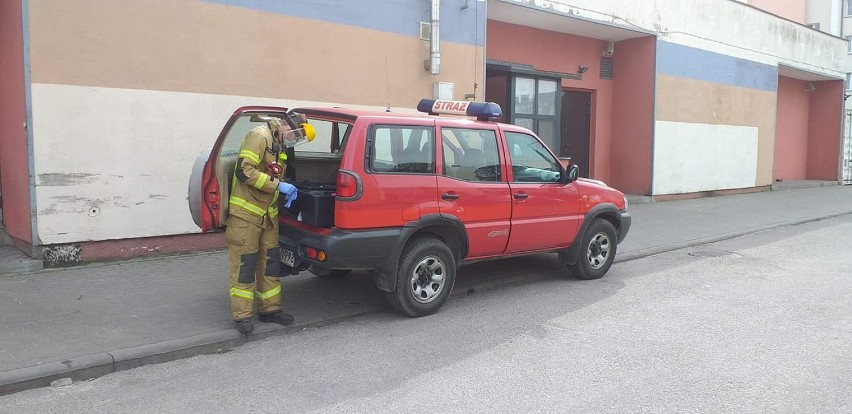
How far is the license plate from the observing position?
5.69 metres

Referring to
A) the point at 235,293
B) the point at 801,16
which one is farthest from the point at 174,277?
the point at 801,16

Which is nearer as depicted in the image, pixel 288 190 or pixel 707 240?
pixel 288 190

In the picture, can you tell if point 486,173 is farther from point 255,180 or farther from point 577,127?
point 577,127

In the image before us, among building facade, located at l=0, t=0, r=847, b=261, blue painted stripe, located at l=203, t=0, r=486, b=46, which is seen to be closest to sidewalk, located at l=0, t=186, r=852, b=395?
building facade, located at l=0, t=0, r=847, b=261

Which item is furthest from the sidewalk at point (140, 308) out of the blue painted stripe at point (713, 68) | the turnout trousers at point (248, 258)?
the blue painted stripe at point (713, 68)

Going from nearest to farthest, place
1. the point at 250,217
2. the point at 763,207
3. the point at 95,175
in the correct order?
the point at 250,217 < the point at 95,175 < the point at 763,207

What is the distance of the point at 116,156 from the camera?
24.8 ft

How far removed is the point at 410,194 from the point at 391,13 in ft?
17.1

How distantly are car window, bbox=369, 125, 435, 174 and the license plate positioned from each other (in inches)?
42.9

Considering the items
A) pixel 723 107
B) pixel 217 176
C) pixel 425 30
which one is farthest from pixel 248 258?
pixel 723 107

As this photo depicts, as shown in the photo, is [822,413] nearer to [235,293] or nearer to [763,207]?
[235,293]

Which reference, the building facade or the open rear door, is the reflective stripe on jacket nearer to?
the open rear door

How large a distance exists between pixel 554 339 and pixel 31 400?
3.83m

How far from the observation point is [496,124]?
6590 millimetres
